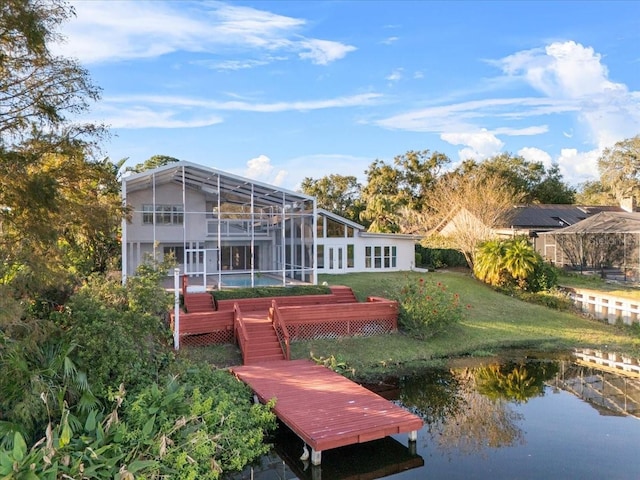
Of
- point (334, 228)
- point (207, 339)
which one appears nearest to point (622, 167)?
point (334, 228)

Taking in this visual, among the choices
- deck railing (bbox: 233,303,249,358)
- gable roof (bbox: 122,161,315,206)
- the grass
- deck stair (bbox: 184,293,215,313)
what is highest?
gable roof (bbox: 122,161,315,206)

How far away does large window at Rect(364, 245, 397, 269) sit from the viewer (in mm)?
27328

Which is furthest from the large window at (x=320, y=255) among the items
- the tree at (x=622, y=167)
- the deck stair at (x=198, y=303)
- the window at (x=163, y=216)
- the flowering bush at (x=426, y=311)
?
the tree at (x=622, y=167)

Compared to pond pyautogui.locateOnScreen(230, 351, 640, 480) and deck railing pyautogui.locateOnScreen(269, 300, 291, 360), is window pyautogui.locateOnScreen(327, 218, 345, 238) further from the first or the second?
pond pyautogui.locateOnScreen(230, 351, 640, 480)

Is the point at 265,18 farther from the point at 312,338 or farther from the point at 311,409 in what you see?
the point at 311,409

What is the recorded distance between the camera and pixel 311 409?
876 cm

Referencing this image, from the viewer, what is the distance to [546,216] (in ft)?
116

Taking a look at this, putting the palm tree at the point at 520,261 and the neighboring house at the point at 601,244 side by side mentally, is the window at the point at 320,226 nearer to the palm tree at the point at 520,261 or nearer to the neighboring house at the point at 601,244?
the palm tree at the point at 520,261

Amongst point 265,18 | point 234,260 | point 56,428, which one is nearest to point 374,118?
point 234,260

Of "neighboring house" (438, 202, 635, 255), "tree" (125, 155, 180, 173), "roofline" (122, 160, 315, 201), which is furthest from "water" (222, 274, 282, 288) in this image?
"tree" (125, 155, 180, 173)

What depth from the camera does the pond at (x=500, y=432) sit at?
7.59 meters

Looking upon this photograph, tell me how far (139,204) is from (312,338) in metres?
11.6

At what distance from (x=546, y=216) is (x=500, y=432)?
30.4 m

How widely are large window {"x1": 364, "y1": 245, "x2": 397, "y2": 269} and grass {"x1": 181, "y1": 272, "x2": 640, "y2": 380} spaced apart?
6.27m
